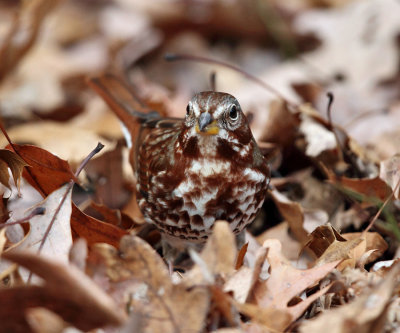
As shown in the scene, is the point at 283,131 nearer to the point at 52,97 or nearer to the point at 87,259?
the point at 87,259

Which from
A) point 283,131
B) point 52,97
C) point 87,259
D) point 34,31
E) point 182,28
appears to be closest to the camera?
point 87,259

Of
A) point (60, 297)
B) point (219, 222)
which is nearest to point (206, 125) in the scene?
point (219, 222)

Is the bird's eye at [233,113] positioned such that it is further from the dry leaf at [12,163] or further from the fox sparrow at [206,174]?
the dry leaf at [12,163]

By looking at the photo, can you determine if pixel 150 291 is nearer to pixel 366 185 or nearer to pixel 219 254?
pixel 219 254

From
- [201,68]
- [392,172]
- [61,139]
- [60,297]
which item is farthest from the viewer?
[201,68]

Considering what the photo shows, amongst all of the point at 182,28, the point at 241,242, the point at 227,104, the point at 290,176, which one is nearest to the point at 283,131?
the point at 290,176

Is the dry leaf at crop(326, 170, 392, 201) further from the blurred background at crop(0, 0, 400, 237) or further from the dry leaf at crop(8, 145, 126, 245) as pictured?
the dry leaf at crop(8, 145, 126, 245)

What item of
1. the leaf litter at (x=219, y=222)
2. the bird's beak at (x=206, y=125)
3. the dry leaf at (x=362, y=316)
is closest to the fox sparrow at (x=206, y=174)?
the bird's beak at (x=206, y=125)
